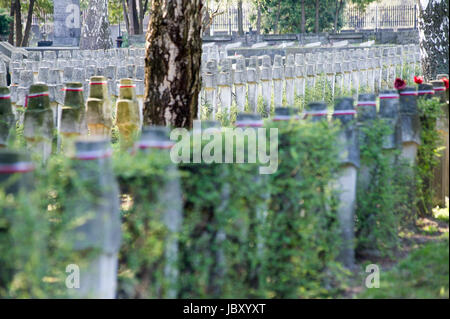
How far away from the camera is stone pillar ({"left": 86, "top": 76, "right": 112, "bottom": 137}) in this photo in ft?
27.3

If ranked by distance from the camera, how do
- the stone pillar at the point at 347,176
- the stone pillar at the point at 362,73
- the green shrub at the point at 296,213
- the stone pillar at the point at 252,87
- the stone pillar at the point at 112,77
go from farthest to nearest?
the stone pillar at the point at 362,73 → the stone pillar at the point at 252,87 → the stone pillar at the point at 112,77 → the stone pillar at the point at 347,176 → the green shrub at the point at 296,213

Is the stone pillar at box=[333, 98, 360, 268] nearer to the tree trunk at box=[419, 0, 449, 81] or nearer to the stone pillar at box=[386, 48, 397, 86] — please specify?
the tree trunk at box=[419, 0, 449, 81]

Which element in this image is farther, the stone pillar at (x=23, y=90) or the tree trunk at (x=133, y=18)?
the tree trunk at (x=133, y=18)

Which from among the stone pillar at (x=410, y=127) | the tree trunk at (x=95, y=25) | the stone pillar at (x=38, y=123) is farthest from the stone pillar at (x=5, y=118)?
the tree trunk at (x=95, y=25)

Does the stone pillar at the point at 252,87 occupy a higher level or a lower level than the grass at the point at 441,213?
higher

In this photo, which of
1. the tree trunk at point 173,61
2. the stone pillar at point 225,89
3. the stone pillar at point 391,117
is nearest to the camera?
the stone pillar at point 391,117

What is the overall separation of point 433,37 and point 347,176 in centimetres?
881

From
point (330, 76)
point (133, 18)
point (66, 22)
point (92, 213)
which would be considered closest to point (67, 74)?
point (330, 76)

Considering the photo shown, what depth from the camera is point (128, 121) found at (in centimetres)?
866

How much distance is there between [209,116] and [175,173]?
27.6ft

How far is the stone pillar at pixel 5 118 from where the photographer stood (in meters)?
7.01

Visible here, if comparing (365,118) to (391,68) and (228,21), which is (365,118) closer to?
(391,68)

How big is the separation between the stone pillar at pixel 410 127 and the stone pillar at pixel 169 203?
9.06 ft

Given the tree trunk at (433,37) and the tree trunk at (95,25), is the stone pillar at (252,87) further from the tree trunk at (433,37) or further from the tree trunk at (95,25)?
the tree trunk at (95,25)
